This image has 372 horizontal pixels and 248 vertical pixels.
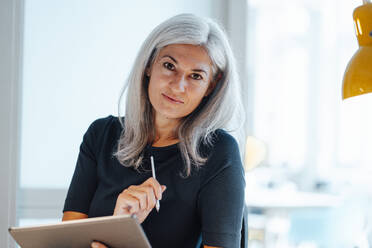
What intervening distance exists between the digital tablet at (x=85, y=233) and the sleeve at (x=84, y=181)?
36cm

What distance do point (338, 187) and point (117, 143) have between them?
353cm

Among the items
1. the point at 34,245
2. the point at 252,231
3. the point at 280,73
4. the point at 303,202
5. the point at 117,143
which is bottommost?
the point at 252,231

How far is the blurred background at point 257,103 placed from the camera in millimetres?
1714

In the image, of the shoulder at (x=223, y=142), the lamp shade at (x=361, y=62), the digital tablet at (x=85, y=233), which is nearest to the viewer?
the digital tablet at (x=85, y=233)

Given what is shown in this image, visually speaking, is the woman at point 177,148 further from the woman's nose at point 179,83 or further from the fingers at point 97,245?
the fingers at point 97,245

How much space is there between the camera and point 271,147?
5.34 meters

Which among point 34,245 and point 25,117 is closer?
point 34,245

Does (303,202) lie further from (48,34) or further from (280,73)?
(48,34)

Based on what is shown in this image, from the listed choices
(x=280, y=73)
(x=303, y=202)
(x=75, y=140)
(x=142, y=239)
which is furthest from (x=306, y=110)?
(x=142, y=239)

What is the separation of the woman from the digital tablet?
6.5 inches

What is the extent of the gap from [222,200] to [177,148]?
0.75 feet

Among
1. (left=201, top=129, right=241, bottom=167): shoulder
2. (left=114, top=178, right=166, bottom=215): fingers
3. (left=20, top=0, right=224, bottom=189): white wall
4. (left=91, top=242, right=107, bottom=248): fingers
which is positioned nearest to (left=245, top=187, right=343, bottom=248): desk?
(left=20, top=0, right=224, bottom=189): white wall

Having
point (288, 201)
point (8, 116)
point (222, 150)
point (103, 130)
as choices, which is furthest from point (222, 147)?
point (288, 201)

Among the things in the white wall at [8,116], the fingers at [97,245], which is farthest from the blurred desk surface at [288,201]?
the fingers at [97,245]
